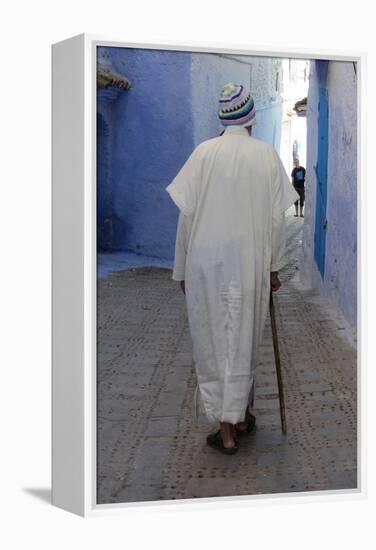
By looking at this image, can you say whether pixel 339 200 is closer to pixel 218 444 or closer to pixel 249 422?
pixel 249 422

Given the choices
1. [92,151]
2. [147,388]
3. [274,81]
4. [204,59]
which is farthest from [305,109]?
[147,388]

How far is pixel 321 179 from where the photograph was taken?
5.41 m

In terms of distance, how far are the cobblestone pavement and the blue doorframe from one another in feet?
0.42

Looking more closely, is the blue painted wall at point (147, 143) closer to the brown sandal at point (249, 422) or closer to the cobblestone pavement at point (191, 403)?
the cobblestone pavement at point (191, 403)

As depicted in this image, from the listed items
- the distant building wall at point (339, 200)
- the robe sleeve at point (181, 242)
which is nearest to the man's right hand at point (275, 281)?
the distant building wall at point (339, 200)

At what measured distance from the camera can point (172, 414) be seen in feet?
17.3

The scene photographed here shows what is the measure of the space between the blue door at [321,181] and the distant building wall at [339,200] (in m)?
0.02

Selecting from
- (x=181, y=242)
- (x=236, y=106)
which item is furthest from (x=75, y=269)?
(x=236, y=106)

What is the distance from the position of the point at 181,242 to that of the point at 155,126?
569 millimetres

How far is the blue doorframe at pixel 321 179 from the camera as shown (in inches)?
212

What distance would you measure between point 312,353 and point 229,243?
2.29ft

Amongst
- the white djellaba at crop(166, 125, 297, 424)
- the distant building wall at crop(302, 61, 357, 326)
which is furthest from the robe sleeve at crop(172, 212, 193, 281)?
the distant building wall at crop(302, 61, 357, 326)

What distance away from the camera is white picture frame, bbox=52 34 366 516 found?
5.00 m

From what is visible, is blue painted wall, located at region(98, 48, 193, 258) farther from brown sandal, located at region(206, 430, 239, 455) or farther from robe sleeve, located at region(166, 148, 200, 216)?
brown sandal, located at region(206, 430, 239, 455)
